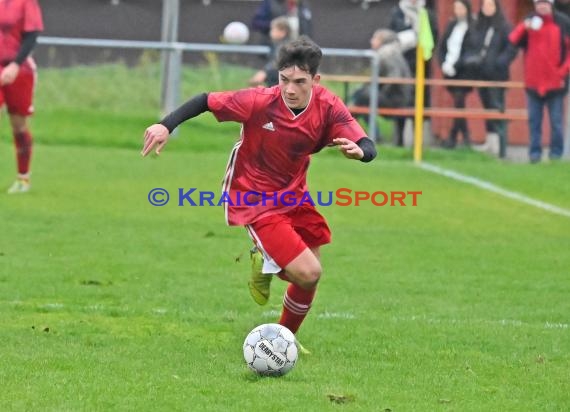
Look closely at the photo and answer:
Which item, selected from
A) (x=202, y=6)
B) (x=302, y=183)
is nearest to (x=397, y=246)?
(x=302, y=183)

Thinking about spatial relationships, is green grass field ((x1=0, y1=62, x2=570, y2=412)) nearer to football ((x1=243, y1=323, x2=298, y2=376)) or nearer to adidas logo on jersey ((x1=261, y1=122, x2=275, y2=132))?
football ((x1=243, y1=323, x2=298, y2=376))

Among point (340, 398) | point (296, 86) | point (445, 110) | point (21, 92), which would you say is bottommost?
point (340, 398)

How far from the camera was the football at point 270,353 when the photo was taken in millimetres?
6598

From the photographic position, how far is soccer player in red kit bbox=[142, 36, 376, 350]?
7.27m

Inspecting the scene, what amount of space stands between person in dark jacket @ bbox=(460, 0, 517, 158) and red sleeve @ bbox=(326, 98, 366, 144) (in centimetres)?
1235

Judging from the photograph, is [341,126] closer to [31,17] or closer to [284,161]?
[284,161]

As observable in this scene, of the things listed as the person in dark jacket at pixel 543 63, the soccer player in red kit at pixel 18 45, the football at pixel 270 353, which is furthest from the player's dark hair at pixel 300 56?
the person in dark jacket at pixel 543 63

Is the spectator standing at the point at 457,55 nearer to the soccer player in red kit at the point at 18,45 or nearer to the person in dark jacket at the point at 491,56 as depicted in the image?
the person in dark jacket at the point at 491,56

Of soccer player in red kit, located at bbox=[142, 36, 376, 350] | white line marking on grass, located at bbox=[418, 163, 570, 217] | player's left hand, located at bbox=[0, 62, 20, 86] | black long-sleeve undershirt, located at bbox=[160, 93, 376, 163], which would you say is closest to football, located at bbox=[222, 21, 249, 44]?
white line marking on grass, located at bbox=[418, 163, 570, 217]

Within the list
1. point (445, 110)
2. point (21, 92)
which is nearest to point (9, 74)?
point (21, 92)

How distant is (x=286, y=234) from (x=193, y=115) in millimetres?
773

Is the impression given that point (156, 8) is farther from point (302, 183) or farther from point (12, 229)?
point (302, 183)

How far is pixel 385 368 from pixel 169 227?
5.66 meters

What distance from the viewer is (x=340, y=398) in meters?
6.16
